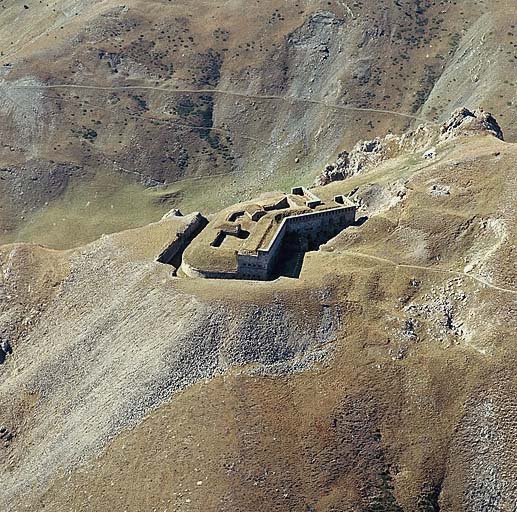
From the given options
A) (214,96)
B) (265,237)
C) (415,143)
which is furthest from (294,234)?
(214,96)

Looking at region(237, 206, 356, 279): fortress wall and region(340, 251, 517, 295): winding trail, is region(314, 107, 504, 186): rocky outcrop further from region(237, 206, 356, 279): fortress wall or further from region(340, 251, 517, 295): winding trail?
region(340, 251, 517, 295): winding trail

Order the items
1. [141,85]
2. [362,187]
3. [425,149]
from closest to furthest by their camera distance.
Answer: [362,187]
[425,149]
[141,85]

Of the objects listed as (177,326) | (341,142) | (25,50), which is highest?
(25,50)

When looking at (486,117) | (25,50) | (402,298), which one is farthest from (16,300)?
(25,50)

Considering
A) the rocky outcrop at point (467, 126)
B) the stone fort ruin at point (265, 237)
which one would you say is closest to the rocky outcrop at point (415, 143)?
the rocky outcrop at point (467, 126)

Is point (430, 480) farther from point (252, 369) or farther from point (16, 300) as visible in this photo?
point (16, 300)

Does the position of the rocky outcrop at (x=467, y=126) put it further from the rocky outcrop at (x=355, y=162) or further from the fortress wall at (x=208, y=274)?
the fortress wall at (x=208, y=274)

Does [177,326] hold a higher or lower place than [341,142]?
higher
